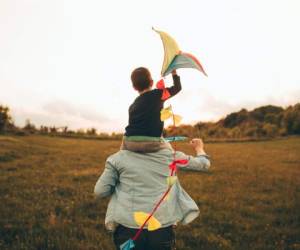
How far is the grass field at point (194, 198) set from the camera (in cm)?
548

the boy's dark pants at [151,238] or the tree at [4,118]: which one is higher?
the tree at [4,118]

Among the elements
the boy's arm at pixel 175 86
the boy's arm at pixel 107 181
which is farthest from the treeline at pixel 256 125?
the boy's arm at pixel 175 86

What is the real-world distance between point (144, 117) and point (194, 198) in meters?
5.53

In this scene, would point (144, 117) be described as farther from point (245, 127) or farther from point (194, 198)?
point (245, 127)

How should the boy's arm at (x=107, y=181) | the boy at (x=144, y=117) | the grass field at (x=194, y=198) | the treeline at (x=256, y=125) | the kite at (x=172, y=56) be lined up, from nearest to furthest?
the kite at (x=172, y=56) → the boy at (x=144, y=117) → the boy's arm at (x=107, y=181) → the grass field at (x=194, y=198) → the treeline at (x=256, y=125)

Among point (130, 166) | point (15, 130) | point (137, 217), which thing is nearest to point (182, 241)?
point (130, 166)

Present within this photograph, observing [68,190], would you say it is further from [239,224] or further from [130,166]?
[130,166]

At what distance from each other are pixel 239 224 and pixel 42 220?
3.49 m

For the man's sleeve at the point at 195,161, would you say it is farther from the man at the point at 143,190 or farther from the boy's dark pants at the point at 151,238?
the boy's dark pants at the point at 151,238

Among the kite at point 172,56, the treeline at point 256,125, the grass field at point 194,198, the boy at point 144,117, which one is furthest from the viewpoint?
the treeline at point 256,125

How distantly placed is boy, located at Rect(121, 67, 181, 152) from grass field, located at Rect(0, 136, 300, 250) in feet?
8.68

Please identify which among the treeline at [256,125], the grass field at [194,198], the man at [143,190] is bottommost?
the grass field at [194,198]

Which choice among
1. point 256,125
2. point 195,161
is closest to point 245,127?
point 256,125

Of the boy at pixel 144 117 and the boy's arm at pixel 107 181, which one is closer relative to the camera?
the boy at pixel 144 117
